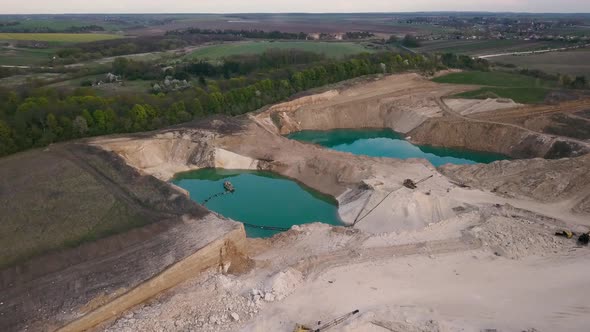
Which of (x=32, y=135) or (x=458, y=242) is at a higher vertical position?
(x=32, y=135)

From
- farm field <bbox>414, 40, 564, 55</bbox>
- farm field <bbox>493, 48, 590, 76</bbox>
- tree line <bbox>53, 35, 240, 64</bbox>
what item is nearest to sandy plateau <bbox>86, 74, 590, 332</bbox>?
farm field <bbox>493, 48, 590, 76</bbox>

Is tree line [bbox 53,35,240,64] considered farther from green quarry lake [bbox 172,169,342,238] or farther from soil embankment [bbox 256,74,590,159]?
green quarry lake [bbox 172,169,342,238]

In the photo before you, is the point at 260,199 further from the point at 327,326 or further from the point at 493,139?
the point at 493,139

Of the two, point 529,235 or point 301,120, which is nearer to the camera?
point 529,235

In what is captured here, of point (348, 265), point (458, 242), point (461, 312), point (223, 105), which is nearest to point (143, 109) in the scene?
point (223, 105)

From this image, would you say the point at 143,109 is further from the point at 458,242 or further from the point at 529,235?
the point at 529,235

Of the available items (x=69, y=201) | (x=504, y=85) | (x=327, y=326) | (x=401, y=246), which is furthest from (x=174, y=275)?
(x=504, y=85)
